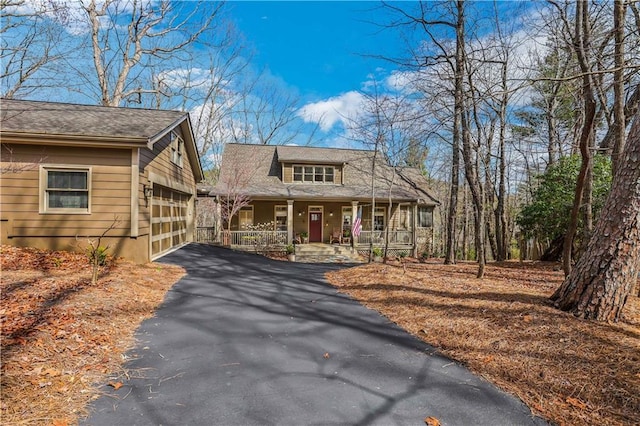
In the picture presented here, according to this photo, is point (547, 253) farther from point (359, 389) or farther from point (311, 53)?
point (311, 53)

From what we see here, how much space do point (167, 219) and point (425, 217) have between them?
1647cm

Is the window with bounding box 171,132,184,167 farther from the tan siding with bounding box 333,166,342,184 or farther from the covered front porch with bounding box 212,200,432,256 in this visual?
the tan siding with bounding box 333,166,342,184

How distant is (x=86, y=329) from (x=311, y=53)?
56.0 feet

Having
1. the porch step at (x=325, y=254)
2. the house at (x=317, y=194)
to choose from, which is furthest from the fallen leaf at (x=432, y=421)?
the house at (x=317, y=194)

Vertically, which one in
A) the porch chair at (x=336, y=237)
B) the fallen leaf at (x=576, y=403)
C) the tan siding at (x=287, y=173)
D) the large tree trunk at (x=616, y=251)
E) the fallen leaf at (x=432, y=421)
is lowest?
the fallen leaf at (x=432, y=421)

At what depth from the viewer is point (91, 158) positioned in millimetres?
8297

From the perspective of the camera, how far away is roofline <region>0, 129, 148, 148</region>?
771cm

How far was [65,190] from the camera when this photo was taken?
322 inches

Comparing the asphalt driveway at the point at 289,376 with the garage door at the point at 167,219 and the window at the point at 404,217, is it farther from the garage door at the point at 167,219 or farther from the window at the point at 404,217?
the window at the point at 404,217

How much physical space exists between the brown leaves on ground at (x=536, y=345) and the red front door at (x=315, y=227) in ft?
40.7

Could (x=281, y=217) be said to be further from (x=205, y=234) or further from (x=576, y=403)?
(x=576, y=403)

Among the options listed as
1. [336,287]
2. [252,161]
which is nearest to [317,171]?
[252,161]

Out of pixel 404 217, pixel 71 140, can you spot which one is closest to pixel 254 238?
pixel 71 140

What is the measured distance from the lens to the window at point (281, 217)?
1832cm
